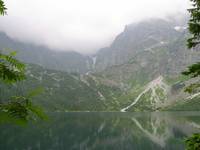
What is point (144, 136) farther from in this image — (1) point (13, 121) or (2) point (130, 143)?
(1) point (13, 121)

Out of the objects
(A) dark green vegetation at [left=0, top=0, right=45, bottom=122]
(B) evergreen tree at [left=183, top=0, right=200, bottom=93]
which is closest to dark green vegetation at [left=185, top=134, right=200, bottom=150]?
(B) evergreen tree at [left=183, top=0, right=200, bottom=93]

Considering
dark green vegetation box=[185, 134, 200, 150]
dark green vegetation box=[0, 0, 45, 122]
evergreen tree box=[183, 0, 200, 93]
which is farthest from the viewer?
evergreen tree box=[183, 0, 200, 93]

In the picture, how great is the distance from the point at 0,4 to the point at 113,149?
116320mm

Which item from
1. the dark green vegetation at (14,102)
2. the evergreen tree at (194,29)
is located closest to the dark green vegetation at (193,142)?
the evergreen tree at (194,29)

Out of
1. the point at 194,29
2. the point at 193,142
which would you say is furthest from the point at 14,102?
the point at 194,29

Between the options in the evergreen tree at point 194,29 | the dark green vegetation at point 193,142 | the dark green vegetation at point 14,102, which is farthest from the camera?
the evergreen tree at point 194,29

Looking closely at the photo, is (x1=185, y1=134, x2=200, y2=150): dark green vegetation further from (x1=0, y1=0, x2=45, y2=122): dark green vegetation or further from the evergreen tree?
(x1=0, y1=0, x2=45, y2=122): dark green vegetation

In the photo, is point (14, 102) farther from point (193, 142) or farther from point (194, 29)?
point (194, 29)

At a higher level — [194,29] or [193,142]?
[194,29]

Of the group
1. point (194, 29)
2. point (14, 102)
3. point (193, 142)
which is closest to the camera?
point (14, 102)

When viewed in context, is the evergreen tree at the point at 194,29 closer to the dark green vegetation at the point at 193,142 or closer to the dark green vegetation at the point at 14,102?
the dark green vegetation at the point at 193,142

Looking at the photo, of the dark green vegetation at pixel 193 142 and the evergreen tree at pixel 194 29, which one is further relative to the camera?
the evergreen tree at pixel 194 29

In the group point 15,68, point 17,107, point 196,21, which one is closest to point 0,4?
point 15,68

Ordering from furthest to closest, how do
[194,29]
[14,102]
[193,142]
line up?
[194,29]
[193,142]
[14,102]
